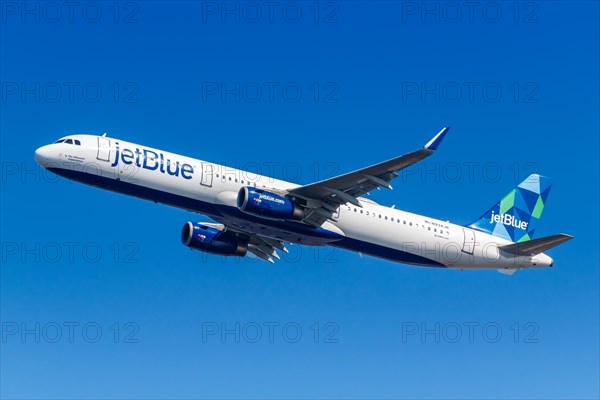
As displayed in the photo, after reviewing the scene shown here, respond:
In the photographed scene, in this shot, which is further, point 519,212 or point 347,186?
point 519,212

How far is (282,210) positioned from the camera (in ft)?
158

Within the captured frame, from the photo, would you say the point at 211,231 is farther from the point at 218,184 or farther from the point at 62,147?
the point at 62,147

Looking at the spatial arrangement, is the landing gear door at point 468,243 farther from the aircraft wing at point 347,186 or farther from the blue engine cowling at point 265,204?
the blue engine cowling at point 265,204

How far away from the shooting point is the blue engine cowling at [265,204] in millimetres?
47094

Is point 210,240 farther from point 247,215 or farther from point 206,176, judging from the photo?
point 206,176

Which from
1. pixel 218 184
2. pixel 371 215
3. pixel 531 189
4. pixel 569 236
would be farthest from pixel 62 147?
pixel 531 189

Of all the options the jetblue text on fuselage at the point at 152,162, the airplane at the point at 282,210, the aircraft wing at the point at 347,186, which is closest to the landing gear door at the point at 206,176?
the airplane at the point at 282,210

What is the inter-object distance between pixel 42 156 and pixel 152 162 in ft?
19.1

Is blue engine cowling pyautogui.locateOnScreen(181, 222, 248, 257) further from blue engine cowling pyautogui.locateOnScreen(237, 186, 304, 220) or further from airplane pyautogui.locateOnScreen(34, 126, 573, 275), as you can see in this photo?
blue engine cowling pyautogui.locateOnScreen(237, 186, 304, 220)

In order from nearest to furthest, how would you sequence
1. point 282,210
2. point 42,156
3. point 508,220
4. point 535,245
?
1. point 42,156
2. point 282,210
3. point 535,245
4. point 508,220

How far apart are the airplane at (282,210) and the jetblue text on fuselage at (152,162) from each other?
0.05m

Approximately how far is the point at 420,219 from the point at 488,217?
7380 millimetres

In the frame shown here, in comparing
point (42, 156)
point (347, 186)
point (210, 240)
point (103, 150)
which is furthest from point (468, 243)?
point (42, 156)

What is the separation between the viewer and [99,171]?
46.8 meters
